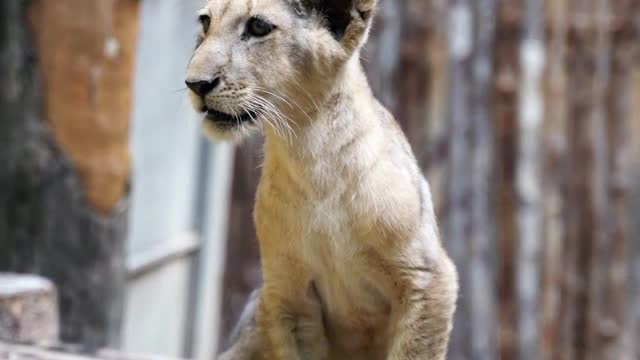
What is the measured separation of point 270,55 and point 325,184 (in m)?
0.38

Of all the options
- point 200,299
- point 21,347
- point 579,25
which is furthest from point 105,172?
point 200,299

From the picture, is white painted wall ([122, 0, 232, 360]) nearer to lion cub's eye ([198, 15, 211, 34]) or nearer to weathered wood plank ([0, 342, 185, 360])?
weathered wood plank ([0, 342, 185, 360])

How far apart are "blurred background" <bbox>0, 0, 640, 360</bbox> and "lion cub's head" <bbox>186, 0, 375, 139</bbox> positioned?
1.83 metres

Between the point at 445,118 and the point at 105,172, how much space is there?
5.53 feet

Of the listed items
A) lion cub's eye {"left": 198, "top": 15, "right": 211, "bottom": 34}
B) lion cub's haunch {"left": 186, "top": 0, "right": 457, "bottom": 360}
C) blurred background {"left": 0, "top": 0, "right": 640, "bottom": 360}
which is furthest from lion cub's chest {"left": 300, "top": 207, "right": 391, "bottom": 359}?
blurred background {"left": 0, "top": 0, "right": 640, "bottom": 360}

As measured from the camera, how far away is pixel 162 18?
7.55 meters

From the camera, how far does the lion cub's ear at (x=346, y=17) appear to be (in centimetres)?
353

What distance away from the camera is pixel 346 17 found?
140 inches

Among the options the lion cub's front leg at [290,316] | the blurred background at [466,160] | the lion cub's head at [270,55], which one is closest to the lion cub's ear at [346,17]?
the lion cub's head at [270,55]

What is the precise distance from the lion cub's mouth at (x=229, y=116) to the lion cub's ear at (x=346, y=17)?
1.09 ft

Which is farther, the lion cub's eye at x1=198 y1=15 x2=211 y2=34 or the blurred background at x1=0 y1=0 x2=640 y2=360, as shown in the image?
the blurred background at x1=0 y1=0 x2=640 y2=360

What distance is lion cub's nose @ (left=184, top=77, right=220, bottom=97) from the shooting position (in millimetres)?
3309

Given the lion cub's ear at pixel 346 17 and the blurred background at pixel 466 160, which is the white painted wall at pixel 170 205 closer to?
the blurred background at pixel 466 160

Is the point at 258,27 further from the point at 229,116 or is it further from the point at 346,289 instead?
the point at 346,289
